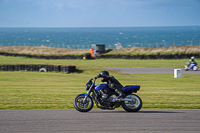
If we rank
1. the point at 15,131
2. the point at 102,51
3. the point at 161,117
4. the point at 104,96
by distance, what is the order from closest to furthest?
the point at 15,131
the point at 161,117
the point at 104,96
the point at 102,51

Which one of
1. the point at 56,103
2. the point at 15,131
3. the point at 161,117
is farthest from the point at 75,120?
the point at 56,103

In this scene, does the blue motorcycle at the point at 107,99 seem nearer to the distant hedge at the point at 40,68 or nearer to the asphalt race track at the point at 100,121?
the asphalt race track at the point at 100,121

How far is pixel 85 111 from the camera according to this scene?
9.27 meters

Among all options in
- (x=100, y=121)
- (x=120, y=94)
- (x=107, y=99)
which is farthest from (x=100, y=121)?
(x=120, y=94)

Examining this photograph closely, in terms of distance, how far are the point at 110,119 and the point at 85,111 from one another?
1.32 m

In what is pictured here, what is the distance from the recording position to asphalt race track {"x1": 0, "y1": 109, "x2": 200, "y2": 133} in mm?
7094

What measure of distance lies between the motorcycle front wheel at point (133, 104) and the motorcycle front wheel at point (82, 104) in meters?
1.17

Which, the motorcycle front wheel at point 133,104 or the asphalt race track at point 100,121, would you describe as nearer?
the asphalt race track at point 100,121

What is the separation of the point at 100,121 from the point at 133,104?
1.71 meters

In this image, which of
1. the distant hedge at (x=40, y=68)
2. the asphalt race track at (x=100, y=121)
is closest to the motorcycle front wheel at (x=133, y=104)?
the asphalt race track at (x=100, y=121)

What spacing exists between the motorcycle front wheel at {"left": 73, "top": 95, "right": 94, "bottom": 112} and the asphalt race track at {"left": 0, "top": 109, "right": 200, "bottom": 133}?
163 millimetres

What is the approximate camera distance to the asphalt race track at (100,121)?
709 centimetres

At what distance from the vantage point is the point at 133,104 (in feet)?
30.3

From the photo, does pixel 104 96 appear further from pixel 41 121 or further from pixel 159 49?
pixel 159 49
